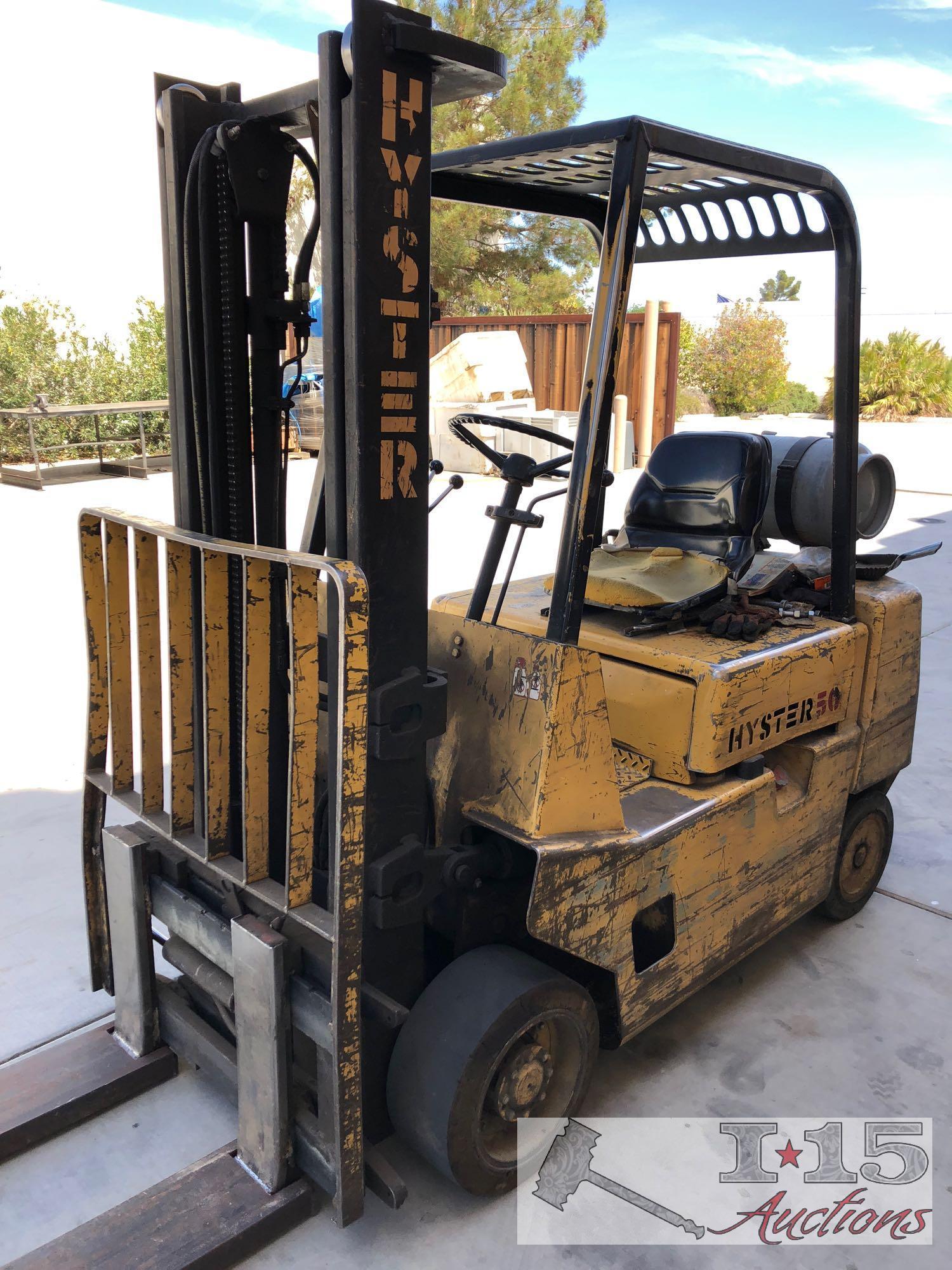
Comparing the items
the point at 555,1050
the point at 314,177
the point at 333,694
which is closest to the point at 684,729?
the point at 555,1050

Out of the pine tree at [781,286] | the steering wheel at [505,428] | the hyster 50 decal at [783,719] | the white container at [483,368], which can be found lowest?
the hyster 50 decal at [783,719]

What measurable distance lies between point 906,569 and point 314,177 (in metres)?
8.38

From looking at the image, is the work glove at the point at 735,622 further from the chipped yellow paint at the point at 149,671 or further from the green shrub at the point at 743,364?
the green shrub at the point at 743,364

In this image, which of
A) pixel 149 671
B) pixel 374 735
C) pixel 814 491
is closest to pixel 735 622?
pixel 814 491

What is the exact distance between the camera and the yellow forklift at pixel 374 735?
207 centimetres

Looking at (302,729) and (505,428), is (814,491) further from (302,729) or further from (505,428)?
(302,729)

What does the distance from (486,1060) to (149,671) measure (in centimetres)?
123

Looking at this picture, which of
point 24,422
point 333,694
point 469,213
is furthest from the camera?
point 469,213

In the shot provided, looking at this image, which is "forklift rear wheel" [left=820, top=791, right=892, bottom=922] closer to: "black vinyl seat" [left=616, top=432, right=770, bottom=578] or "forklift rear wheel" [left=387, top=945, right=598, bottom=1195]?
"black vinyl seat" [left=616, top=432, right=770, bottom=578]

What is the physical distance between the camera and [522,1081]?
245cm

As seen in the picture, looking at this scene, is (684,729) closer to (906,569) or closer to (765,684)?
(765,684)

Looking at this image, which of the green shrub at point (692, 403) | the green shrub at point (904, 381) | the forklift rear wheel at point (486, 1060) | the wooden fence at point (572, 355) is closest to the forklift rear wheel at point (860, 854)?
the forklift rear wheel at point (486, 1060)

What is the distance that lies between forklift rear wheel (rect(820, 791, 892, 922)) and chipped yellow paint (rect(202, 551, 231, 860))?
7.05 ft

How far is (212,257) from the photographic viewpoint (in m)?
2.36
